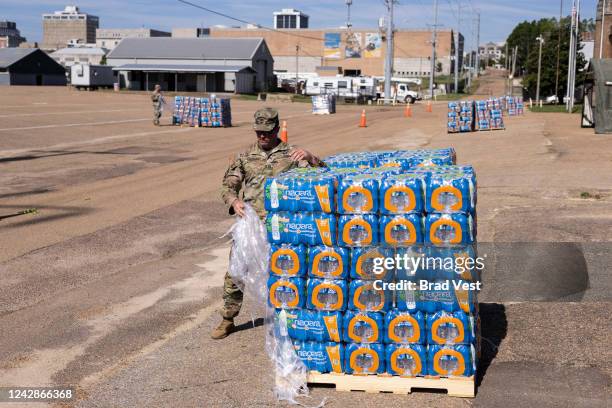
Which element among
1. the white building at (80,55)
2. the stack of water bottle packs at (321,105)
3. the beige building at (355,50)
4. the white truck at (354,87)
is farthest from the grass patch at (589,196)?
the white building at (80,55)

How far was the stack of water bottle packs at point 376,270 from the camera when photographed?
564 cm

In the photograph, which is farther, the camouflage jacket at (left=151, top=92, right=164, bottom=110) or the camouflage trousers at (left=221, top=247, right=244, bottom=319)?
the camouflage jacket at (left=151, top=92, right=164, bottom=110)

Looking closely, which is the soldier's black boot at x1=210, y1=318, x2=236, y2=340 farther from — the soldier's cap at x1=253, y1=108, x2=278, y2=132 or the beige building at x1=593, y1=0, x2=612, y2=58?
the beige building at x1=593, y1=0, x2=612, y2=58

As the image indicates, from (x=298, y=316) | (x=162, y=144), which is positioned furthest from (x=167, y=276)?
(x=162, y=144)

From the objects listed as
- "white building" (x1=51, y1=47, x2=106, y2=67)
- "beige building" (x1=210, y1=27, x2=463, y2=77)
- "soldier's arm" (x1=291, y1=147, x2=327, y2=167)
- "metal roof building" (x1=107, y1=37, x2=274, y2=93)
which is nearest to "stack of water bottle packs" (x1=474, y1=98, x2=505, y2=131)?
"soldier's arm" (x1=291, y1=147, x2=327, y2=167)

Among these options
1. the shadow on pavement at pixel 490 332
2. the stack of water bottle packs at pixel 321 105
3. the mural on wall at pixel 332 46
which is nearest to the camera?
the shadow on pavement at pixel 490 332

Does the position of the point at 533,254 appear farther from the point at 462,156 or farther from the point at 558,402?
the point at 462,156

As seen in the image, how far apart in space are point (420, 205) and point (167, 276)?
491cm

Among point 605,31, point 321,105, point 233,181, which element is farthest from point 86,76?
point 233,181

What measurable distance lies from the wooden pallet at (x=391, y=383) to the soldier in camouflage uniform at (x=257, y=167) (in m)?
1.37

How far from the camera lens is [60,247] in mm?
11219

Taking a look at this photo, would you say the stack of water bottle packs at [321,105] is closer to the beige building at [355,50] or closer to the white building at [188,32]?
the beige building at [355,50]

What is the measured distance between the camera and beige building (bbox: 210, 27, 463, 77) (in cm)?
14000

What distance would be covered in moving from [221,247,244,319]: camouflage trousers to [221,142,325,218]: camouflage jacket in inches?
25.7
